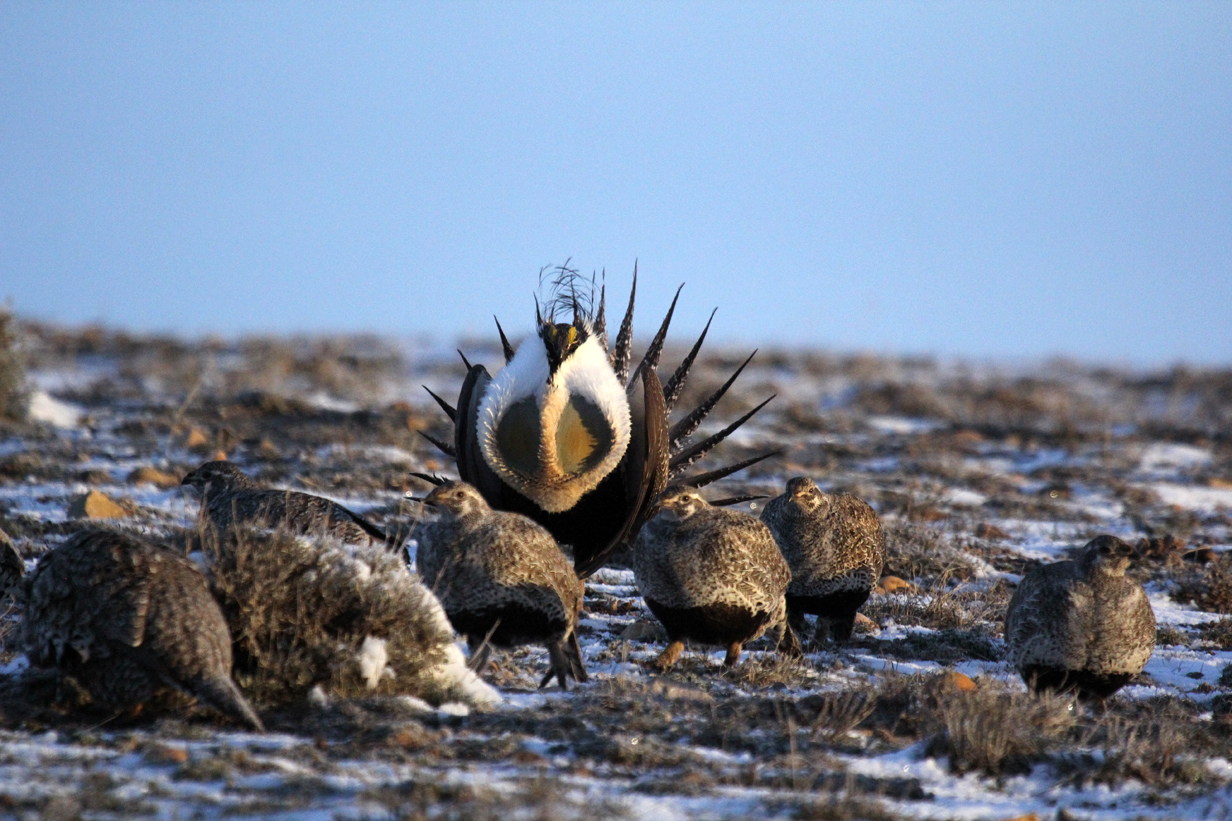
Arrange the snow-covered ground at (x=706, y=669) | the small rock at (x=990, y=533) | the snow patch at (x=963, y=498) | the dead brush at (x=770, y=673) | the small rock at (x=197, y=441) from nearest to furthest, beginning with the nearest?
the snow-covered ground at (x=706, y=669), the dead brush at (x=770, y=673), the small rock at (x=990, y=533), the snow patch at (x=963, y=498), the small rock at (x=197, y=441)

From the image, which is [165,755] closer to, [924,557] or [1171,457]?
[924,557]

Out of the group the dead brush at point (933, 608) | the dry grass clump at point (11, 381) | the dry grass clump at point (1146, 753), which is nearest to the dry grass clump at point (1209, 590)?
the dead brush at point (933, 608)

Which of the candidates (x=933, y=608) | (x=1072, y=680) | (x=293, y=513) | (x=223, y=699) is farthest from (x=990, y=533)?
(x=223, y=699)

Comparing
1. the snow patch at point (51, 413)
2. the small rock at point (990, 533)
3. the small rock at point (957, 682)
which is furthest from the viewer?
the snow patch at point (51, 413)

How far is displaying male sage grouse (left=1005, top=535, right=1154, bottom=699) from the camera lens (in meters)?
3.72

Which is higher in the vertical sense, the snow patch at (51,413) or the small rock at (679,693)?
the snow patch at (51,413)

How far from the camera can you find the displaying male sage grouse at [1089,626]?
372cm

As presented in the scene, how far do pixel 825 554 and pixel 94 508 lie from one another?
3429 millimetres

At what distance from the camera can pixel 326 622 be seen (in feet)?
11.2

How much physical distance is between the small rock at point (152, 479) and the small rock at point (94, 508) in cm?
89

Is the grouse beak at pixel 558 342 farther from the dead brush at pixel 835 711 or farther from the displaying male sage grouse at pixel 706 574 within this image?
the dead brush at pixel 835 711

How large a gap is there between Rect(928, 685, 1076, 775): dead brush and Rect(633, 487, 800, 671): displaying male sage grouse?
0.82 metres

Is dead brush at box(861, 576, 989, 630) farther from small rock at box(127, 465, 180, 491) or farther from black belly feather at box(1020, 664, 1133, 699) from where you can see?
small rock at box(127, 465, 180, 491)

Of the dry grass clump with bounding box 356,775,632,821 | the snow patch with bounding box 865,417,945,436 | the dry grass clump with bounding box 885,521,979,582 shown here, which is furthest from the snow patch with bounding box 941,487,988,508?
the dry grass clump with bounding box 356,775,632,821
